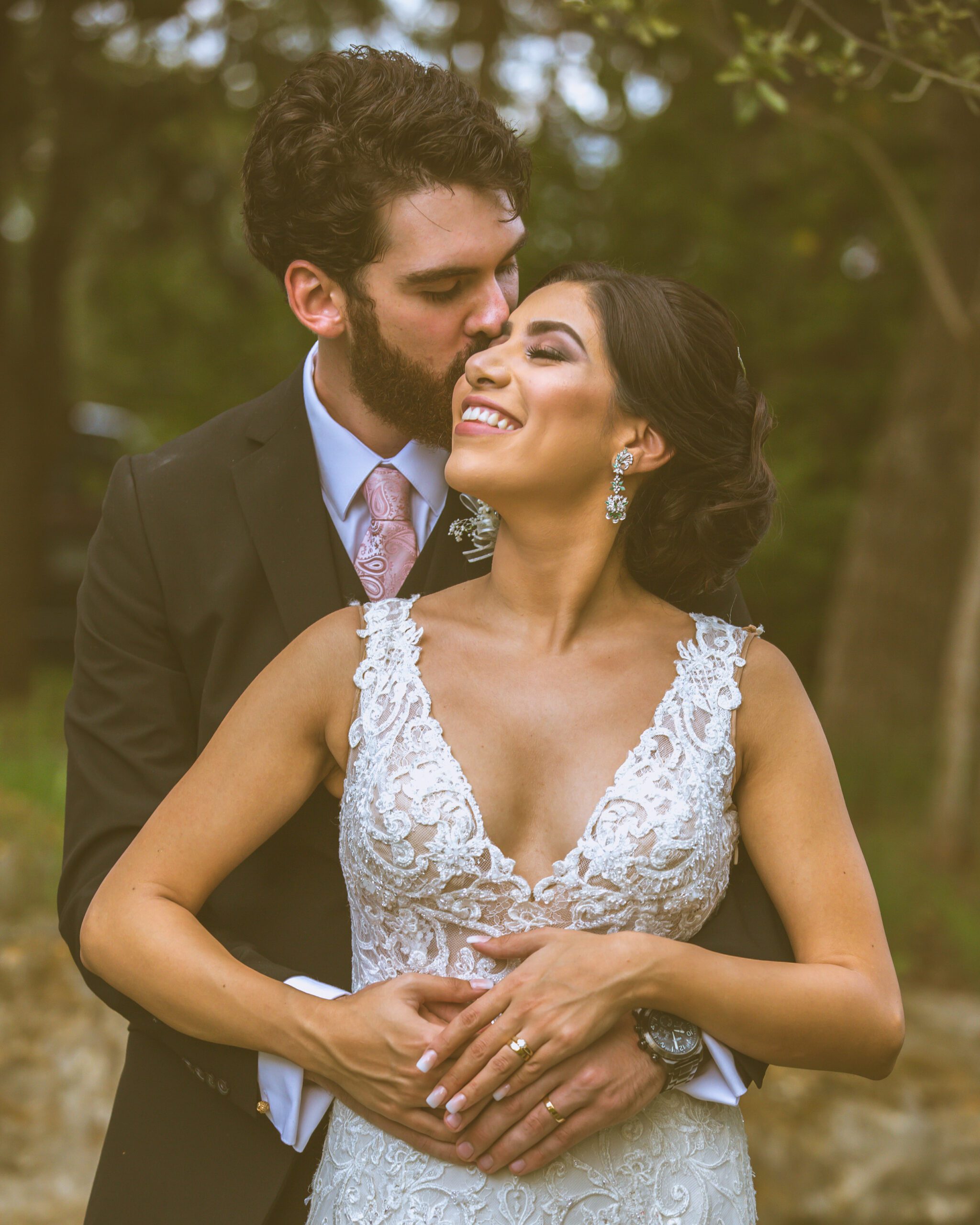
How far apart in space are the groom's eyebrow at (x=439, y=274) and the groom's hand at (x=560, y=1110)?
67.4 inches

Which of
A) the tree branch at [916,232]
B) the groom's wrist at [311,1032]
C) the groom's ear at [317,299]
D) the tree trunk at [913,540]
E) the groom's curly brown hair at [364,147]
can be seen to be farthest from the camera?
the tree trunk at [913,540]

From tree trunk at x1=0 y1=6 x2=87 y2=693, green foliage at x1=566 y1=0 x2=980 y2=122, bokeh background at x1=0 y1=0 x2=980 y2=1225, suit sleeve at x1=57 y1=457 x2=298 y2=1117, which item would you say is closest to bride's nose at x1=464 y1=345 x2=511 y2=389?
suit sleeve at x1=57 y1=457 x2=298 y2=1117

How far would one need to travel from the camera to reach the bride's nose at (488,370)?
8.05 feet

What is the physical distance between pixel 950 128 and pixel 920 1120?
5902 millimetres

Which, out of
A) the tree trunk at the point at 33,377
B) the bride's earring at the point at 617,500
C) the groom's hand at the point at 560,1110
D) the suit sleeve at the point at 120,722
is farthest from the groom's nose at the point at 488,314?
the tree trunk at the point at 33,377

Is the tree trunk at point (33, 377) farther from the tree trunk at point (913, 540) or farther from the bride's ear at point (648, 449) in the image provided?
the bride's ear at point (648, 449)

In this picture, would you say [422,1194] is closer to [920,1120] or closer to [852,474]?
[920,1120]

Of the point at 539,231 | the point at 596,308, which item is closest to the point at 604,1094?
the point at 596,308

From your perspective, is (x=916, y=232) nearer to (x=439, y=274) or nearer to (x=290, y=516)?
(x=439, y=274)

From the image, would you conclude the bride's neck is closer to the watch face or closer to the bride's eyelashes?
the bride's eyelashes

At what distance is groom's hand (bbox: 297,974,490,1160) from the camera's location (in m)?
2.16

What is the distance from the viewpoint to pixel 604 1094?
221 centimetres

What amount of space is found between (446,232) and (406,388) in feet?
1.24

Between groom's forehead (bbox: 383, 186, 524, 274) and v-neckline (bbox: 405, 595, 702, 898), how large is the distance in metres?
1.01
